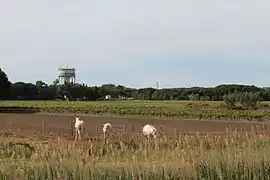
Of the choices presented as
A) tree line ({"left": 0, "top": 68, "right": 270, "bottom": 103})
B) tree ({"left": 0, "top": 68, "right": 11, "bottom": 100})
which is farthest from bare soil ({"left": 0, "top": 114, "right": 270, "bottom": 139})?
tree line ({"left": 0, "top": 68, "right": 270, "bottom": 103})

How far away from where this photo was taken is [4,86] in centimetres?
11775

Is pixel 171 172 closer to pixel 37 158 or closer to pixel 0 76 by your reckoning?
pixel 37 158

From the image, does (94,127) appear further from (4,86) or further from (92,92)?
(92,92)

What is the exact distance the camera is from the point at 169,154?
31.1 feet

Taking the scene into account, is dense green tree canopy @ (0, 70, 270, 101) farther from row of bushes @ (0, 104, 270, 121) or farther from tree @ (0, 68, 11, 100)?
row of bushes @ (0, 104, 270, 121)

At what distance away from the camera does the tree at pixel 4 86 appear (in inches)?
4406

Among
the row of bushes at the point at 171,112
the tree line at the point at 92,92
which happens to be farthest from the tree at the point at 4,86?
the row of bushes at the point at 171,112

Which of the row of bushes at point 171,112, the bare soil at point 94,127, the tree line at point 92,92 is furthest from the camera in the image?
the tree line at point 92,92

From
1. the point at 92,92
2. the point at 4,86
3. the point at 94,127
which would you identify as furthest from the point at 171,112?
the point at 92,92

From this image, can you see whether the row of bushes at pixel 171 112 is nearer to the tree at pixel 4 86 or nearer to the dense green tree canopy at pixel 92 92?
the tree at pixel 4 86

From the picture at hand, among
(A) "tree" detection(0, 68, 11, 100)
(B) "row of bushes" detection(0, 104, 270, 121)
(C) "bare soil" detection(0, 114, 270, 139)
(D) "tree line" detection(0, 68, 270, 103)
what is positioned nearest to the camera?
(C) "bare soil" detection(0, 114, 270, 139)

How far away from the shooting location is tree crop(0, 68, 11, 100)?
111912 mm

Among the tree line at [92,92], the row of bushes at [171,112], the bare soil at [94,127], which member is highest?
the tree line at [92,92]

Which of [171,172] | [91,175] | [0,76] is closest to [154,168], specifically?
[171,172]
